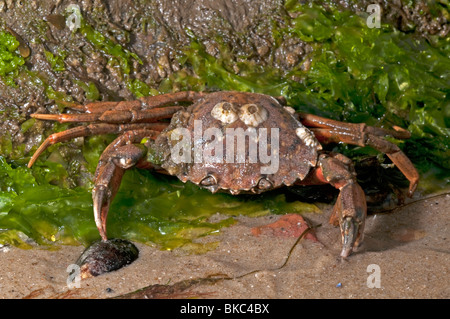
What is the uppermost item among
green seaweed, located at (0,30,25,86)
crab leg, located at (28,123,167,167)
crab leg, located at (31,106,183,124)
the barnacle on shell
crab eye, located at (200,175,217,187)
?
green seaweed, located at (0,30,25,86)

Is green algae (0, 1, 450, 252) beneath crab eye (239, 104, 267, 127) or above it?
beneath


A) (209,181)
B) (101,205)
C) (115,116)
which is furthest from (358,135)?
(101,205)

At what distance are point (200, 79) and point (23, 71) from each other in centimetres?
143

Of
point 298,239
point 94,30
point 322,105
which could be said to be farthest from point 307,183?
point 94,30

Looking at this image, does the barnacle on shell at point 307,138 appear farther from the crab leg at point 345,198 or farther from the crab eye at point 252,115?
the crab eye at point 252,115

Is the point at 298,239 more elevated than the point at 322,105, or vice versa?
the point at 322,105

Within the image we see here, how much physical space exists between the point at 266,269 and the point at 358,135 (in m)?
1.26

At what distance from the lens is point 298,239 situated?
3.91m

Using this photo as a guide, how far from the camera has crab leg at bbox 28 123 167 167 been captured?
3.98 metres

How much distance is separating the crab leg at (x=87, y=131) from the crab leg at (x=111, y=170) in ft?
0.39

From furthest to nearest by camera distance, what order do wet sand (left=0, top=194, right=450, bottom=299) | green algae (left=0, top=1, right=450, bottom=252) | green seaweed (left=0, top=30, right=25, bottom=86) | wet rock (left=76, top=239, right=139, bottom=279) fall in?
green seaweed (left=0, top=30, right=25, bottom=86)
green algae (left=0, top=1, right=450, bottom=252)
wet rock (left=76, top=239, right=139, bottom=279)
wet sand (left=0, top=194, right=450, bottom=299)

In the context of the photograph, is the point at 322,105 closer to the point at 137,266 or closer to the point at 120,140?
the point at 120,140

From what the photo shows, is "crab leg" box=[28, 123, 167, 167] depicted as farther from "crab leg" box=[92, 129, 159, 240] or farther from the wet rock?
the wet rock

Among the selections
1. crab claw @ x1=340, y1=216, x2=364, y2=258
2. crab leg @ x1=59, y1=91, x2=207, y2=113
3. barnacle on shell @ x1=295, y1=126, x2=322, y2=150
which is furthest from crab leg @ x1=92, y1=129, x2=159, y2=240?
crab claw @ x1=340, y1=216, x2=364, y2=258
